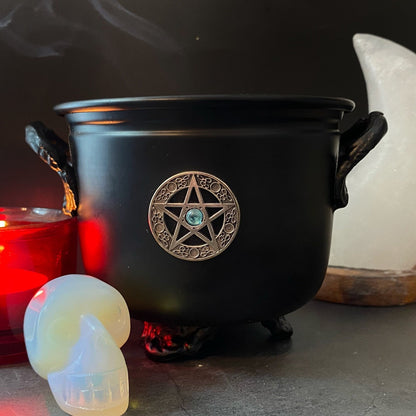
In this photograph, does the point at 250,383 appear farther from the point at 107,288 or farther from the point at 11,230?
the point at 11,230

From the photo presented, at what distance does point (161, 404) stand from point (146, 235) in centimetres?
20

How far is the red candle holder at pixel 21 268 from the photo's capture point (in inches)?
31.6

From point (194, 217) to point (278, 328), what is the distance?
267 mm

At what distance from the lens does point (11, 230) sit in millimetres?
795

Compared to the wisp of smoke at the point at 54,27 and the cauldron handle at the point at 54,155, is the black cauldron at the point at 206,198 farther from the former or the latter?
the wisp of smoke at the point at 54,27

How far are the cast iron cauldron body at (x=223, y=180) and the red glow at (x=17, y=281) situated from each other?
0.35 ft

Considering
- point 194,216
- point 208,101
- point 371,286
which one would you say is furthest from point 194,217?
point 371,286

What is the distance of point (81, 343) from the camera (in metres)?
0.63

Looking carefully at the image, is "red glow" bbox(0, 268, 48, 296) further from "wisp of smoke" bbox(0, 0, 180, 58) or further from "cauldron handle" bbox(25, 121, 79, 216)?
"wisp of smoke" bbox(0, 0, 180, 58)

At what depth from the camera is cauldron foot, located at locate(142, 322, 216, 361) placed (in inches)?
31.3

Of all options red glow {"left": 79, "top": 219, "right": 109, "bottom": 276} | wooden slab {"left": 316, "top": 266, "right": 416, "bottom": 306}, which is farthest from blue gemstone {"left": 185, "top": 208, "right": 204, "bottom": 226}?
wooden slab {"left": 316, "top": 266, "right": 416, "bottom": 306}

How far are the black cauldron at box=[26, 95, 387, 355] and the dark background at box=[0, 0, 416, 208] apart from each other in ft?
1.07

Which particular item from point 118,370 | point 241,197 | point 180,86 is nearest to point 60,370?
point 118,370

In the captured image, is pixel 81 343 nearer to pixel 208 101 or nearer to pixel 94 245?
pixel 94 245
